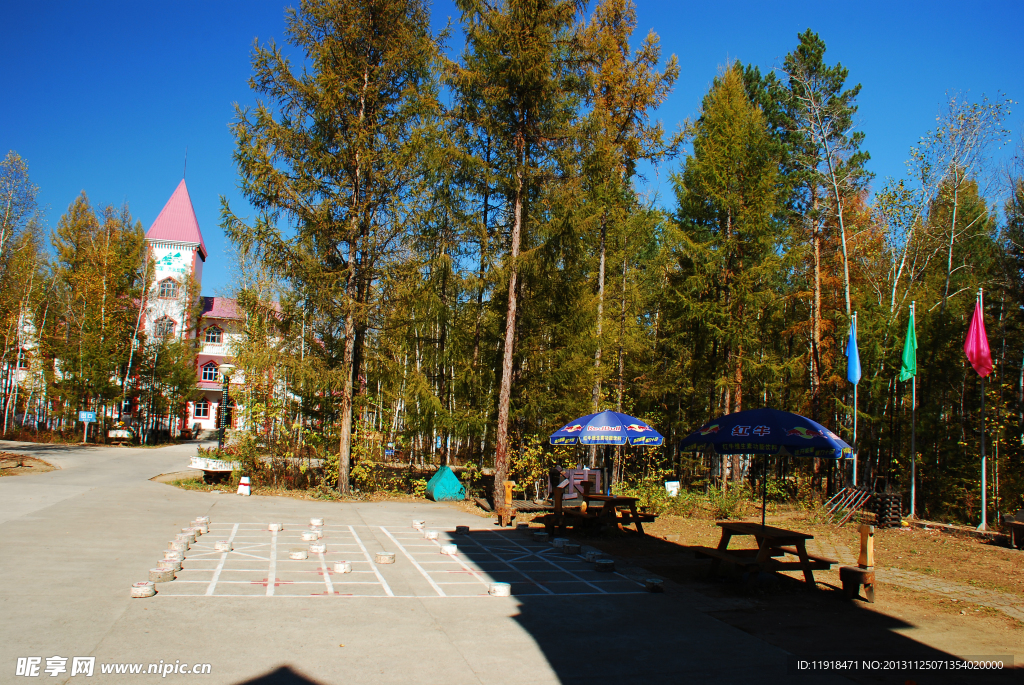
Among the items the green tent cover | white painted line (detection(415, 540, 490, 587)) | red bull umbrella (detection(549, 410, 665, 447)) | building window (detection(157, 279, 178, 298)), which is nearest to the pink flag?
red bull umbrella (detection(549, 410, 665, 447))

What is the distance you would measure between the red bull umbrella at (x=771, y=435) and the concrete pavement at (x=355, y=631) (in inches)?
93.3

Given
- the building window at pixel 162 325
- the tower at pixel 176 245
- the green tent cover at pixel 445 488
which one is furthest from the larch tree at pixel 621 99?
the tower at pixel 176 245

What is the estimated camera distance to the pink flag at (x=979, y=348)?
13523 millimetres

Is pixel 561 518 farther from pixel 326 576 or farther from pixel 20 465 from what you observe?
pixel 20 465

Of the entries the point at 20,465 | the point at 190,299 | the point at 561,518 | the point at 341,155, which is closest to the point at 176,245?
the point at 190,299

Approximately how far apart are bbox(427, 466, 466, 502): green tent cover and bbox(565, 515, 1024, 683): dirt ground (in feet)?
19.7

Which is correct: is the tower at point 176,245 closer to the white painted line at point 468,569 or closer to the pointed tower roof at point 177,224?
the pointed tower roof at point 177,224

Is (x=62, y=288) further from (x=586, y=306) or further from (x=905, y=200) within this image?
(x=905, y=200)

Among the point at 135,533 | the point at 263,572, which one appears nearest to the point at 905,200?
the point at 263,572

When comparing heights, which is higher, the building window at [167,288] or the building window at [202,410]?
the building window at [167,288]

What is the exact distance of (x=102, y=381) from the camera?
100 ft

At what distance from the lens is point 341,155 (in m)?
15.8

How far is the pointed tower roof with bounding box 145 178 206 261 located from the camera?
47312 millimetres

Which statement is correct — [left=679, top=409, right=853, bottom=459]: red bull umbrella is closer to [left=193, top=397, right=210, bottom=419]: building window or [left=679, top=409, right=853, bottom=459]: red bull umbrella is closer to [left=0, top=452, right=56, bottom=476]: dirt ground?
[left=0, top=452, right=56, bottom=476]: dirt ground
